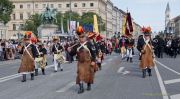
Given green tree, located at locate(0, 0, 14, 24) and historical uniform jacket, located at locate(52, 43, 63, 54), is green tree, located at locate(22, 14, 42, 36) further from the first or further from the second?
historical uniform jacket, located at locate(52, 43, 63, 54)

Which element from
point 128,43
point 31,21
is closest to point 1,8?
point 31,21

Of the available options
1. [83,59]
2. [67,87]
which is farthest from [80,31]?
[67,87]

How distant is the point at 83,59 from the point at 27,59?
482 cm

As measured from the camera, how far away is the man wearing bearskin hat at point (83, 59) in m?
16.0

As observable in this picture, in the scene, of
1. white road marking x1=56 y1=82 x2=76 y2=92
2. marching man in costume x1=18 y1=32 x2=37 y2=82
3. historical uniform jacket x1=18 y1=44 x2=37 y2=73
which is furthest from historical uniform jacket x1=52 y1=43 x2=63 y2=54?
white road marking x1=56 y1=82 x2=76 y2=92

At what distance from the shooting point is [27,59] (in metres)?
20.5

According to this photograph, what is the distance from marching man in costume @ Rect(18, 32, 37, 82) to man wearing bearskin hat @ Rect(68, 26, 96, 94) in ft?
14.5

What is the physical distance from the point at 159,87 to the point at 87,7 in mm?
160873

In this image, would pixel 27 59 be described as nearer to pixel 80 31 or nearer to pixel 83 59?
pixel 83 59

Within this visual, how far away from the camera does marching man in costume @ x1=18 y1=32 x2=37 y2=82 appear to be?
66.6 ft

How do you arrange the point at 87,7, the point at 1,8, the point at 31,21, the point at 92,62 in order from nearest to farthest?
the point at 92,62
the point at 1,8
the point at 31,21
the point at 87,7

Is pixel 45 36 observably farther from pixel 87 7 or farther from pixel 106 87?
pixel 87 7

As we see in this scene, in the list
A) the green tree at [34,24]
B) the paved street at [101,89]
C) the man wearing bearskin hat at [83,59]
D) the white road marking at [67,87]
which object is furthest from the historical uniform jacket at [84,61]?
the green tree at [34,24]

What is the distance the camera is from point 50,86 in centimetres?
1812
